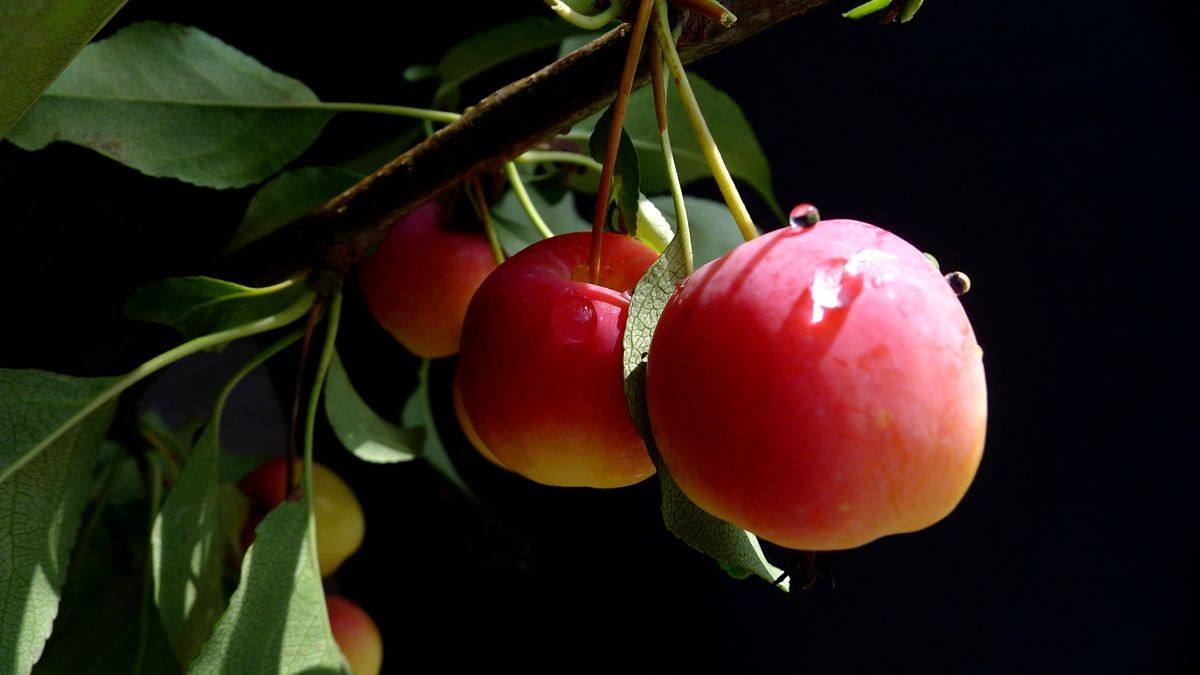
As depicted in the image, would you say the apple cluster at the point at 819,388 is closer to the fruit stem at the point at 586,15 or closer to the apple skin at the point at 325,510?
the fruit stem at the point at 586,15

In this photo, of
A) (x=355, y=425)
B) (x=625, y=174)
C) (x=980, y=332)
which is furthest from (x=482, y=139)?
(x=980, y=332)

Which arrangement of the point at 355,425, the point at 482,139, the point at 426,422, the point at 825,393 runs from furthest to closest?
the point at 426,422
the point at 355,425
the point at 482,139
the point at 825,393

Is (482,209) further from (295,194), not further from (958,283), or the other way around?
(958,283)

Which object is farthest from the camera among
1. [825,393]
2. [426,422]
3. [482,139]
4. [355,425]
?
[426,422]

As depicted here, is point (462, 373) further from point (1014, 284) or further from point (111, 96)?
point (1014, 284)

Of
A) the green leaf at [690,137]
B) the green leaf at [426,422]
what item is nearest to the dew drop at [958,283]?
the green leaf at [690,137]

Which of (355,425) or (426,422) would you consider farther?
(426,422)
